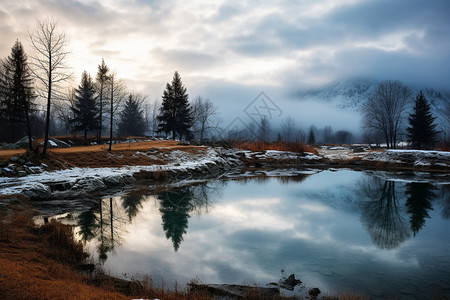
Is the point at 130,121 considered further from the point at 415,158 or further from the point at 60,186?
the point at 415,158

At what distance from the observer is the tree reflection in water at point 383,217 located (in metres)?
8.00

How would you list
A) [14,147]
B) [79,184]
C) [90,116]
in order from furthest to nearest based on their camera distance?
1. [90,116]
2. [14,147]
3. [79,184]

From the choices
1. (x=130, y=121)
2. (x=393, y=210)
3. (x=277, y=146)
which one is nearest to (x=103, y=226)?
(x=393, y=210)

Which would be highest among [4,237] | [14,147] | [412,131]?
[412,131]

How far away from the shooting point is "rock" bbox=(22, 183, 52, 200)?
34.9ft

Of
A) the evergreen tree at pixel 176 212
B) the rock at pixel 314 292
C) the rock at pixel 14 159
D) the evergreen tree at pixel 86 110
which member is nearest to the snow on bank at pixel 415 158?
the evergreen tree at pixel 176 212

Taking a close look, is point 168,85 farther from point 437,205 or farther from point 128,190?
point 437,205

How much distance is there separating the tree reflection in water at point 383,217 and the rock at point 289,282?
12.1 feet

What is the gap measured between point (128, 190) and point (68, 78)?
8.31 metres

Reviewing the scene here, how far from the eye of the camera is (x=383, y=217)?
10500 millimetres

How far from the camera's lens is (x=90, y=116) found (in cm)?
3800

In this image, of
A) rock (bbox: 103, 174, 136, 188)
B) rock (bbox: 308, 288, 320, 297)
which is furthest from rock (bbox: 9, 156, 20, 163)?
rock (bbox: 308, 288, 320, 297)

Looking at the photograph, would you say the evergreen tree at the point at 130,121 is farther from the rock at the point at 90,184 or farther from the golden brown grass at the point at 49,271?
the golden brown grass at the point at 49,271

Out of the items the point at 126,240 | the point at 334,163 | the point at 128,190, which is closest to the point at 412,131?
the point at 334,163
